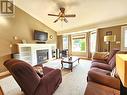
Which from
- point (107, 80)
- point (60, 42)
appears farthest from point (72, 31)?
point (107, 80)

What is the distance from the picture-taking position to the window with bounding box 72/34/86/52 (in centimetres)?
761

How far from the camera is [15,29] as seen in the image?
188 inches

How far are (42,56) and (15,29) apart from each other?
7.53 ft

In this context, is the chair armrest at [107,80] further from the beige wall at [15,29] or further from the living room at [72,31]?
the beige wall at [15,29]

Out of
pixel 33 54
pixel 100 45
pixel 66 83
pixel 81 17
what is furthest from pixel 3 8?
pixel 100 45

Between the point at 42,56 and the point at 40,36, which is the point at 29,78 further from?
the point at 40,36

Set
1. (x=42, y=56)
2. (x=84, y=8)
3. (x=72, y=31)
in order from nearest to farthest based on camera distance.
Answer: (x=84, y=8)
(x=42, y=56)
(x=72, y=31)

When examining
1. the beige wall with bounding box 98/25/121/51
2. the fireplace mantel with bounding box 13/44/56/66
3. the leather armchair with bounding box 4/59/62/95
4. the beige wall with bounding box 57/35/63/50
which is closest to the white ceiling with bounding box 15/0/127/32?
the beige wall with bounding box 98/25/121/51

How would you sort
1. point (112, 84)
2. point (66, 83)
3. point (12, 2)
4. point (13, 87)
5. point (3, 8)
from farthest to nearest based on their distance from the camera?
point (12, 2), point (3, 8), point (66, 83), point (13, 87), point (112, 84)

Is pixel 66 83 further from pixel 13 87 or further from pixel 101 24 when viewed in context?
pixel 101 24

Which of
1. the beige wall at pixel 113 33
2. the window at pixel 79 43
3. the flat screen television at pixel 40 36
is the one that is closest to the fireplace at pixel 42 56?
the flat screen television at pixel 40 36

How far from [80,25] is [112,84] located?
532cm

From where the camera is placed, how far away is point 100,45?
607 centimetres

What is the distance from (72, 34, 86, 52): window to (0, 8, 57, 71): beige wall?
10.4 feet
